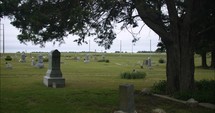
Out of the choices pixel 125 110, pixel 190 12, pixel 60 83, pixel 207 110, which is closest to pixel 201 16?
pixel 190 12

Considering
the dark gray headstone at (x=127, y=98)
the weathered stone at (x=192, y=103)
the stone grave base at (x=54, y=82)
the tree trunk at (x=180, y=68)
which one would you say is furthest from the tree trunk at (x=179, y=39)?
the stone grave base at (x=54, y=82)

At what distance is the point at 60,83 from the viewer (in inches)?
832

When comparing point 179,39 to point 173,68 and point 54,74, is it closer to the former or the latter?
point 173,68

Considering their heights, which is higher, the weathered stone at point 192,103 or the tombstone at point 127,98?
the tombstone at point 127,98

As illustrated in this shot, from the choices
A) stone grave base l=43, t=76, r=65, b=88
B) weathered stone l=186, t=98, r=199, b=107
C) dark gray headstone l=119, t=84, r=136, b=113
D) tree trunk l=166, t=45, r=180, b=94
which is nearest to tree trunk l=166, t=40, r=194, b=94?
tree trunk l=166, t=45, r=180, b=94

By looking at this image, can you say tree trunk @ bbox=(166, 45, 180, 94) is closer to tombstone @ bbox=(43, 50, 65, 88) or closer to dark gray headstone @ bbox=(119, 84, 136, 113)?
dark gray headstone @ bbox=(119, 84, 136, 113)

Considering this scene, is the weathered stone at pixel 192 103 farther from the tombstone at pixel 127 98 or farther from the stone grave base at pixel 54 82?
the stone grave base at pixel 54 82

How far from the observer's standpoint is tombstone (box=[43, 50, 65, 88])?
21.0 metres

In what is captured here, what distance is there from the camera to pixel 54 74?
71.1 feet

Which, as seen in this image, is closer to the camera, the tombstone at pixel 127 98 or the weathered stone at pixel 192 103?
the tombstone at pixel 127 98

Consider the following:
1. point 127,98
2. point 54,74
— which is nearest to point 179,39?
point 127,98

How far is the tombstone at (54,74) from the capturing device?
826 inches

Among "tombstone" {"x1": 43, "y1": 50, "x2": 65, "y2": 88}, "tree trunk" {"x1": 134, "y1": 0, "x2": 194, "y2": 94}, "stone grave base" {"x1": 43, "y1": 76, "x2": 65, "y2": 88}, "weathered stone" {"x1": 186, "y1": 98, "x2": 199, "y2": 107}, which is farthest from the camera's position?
"tombstone" {"x1": 43, "y1": 50, "x2": 65, "y2": 88}

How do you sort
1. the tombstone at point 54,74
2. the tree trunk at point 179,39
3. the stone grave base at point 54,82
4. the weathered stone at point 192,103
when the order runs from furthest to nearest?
the tombstone at point 54,74, the stone grave base at point 54,82, the tree trunk at point 179,39, the weathered stone at point 192,103
